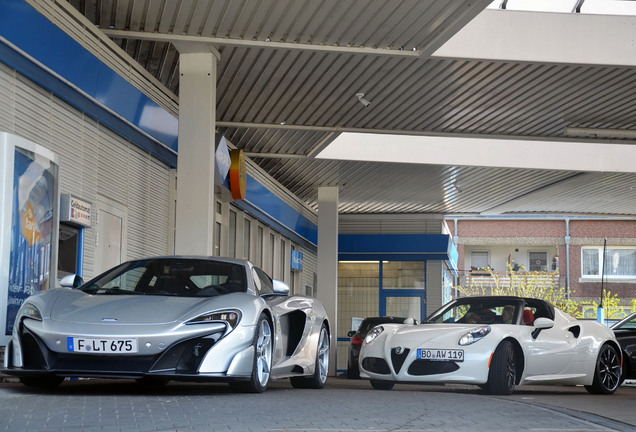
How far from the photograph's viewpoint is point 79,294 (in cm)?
755

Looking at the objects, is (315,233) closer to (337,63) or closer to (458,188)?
(458,188)

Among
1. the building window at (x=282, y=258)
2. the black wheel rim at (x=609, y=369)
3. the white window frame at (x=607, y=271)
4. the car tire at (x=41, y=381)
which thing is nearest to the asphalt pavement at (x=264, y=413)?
the car tire at (x=41, y=381)

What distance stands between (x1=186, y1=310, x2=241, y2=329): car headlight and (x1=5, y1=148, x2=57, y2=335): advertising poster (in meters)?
2.39

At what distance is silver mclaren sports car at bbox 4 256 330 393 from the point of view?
6.70m

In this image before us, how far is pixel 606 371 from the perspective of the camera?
11.9 m

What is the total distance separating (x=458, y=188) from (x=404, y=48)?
14137 millimetres

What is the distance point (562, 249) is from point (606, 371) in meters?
44.6

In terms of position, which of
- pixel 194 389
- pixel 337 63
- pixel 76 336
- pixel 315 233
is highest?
pixel 337 63

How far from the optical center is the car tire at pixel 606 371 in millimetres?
11719

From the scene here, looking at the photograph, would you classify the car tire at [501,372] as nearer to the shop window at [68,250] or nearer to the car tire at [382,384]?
the car tire at [382,384]

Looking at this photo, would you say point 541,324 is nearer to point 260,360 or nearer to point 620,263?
point 260,360

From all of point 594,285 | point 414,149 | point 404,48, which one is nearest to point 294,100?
point 404,48

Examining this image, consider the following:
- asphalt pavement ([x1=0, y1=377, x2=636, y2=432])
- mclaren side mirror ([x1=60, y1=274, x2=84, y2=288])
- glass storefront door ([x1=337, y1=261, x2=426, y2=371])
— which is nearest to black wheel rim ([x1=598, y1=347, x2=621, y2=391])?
asphalt pavement ([x1=0, y1=377, x2=636, y2=432])

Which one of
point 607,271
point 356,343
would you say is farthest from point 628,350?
point 607,271
